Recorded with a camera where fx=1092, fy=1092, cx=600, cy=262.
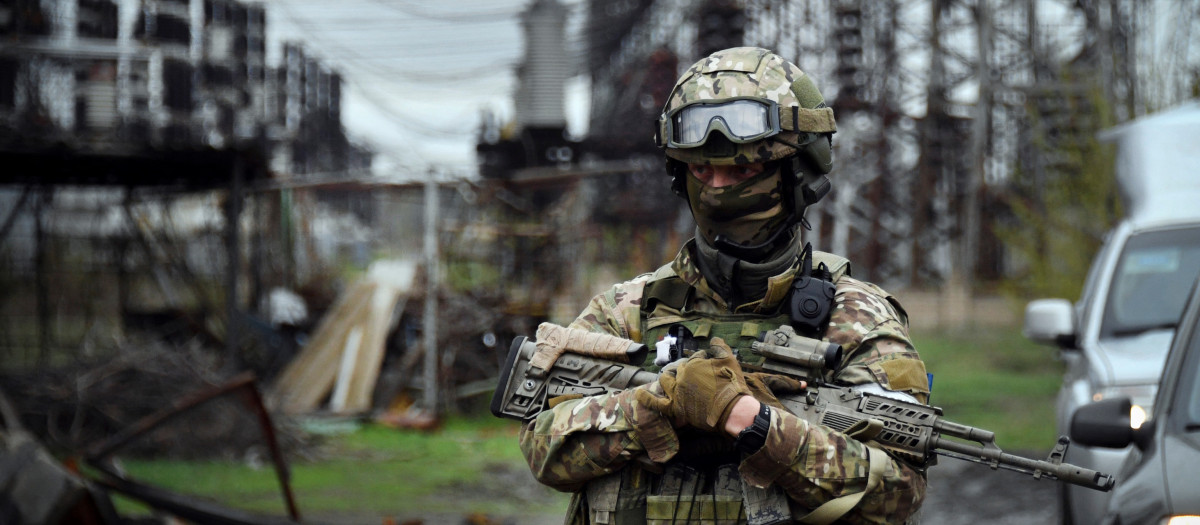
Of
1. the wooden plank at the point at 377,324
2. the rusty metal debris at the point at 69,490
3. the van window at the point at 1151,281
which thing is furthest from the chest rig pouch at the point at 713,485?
the wooden plank at the point at 377,324

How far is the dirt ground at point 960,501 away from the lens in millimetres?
7367

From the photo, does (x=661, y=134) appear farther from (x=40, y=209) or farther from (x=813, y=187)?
(x=40, y=209)

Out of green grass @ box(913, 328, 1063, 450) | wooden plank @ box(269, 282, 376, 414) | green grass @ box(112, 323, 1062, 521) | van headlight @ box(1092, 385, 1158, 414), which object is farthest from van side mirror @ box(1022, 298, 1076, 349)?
wooden plank @ box(269, 282, 376, 414)

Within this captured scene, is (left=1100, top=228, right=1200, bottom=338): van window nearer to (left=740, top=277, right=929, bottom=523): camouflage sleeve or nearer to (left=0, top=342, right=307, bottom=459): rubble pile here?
(left=740, top=277, right=929, bottom=523): camouflage sleeve

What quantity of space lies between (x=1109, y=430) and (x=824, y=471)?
1.60 m

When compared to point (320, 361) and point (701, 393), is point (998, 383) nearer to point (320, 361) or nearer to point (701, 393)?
point (320, 361)

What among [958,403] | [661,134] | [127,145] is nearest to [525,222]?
[127,145]

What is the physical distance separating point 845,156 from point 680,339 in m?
17.5

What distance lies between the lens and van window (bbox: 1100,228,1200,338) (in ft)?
18.4

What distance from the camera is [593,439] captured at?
247 cm

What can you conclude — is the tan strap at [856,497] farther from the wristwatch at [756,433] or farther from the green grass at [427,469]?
the green grass at [427,469]

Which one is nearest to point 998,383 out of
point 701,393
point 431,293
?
point 431,293

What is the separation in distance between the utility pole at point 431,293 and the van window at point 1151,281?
759 centimetres

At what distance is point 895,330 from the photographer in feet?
8.21
